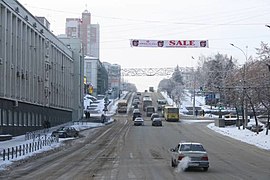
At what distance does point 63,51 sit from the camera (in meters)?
97.5

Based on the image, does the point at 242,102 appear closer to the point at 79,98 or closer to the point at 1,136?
the point at 1,136

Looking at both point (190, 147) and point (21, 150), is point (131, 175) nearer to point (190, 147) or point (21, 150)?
point (190, 147)

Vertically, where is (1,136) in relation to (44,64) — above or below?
below

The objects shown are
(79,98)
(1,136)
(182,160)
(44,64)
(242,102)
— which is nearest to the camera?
(182,160)

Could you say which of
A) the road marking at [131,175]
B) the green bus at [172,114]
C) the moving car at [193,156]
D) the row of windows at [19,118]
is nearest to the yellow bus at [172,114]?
the green bus at [172,114]

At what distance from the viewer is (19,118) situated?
204ft

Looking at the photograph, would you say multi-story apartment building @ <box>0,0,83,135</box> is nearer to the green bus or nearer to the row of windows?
the row of windows

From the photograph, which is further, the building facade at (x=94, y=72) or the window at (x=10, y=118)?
the building facade at (x=94, y=72)

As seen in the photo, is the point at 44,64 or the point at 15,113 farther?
the point at 44,64

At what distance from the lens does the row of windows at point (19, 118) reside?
55.4 metres

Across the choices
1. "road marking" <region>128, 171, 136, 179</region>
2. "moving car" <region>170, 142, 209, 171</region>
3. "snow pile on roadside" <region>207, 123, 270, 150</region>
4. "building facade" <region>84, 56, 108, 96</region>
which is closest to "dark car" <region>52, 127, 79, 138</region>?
"snow pile on roadside" <region>207, 123, 270, 150</region>

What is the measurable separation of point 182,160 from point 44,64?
5347 cm

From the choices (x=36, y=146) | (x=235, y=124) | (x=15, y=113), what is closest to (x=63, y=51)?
(x=235, y=124)

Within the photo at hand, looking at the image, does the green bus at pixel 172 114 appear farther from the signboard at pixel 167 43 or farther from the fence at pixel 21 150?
the signboard at pixel 167 43
